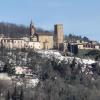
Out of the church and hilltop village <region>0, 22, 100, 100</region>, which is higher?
the church

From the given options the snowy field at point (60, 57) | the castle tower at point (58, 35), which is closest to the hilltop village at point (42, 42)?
the castle tower at point (58, 35)

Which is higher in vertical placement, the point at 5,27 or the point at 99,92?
the point at 5,27

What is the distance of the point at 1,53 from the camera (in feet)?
273

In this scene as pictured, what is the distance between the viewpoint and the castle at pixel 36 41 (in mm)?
89938

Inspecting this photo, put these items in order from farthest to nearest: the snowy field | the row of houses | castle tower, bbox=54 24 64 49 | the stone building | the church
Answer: castle tower, bbox=54 24 64 49 < the church < the row of houses < the stone building < the snowy field

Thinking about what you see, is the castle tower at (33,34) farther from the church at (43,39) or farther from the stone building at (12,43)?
the stone building at (12,43)

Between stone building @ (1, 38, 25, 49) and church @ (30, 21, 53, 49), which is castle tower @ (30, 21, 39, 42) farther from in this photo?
stone building @ (1, 38, 25, 49)

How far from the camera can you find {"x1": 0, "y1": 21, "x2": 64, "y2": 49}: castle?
295 feet

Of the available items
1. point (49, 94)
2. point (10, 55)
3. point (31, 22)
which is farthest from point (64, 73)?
point (31, 22)

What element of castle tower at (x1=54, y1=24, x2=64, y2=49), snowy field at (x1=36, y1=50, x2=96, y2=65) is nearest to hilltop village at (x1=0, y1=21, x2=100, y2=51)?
castle tower at (x1=54, y1=24, x2=64, y2=49)

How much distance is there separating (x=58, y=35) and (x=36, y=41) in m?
8.34

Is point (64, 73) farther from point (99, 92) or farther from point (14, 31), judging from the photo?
point (14, 31)

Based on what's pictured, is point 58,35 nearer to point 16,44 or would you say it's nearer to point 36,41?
point 36,41

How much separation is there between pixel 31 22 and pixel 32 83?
37483 mm
